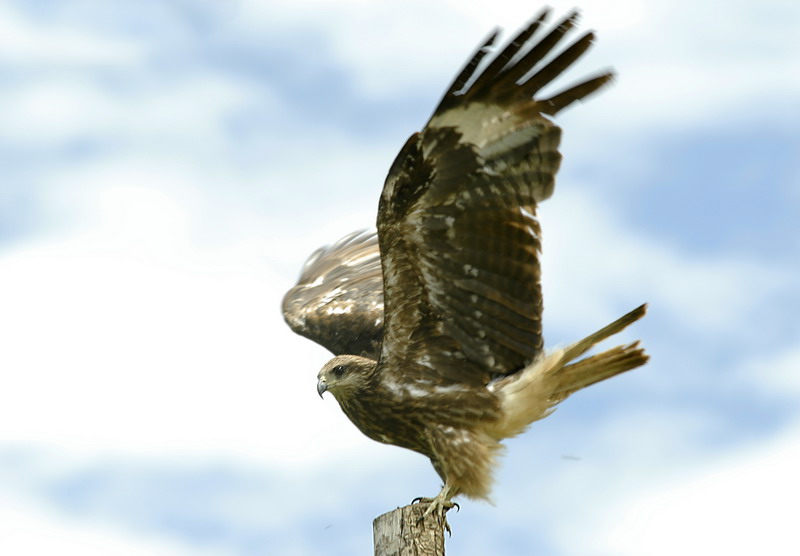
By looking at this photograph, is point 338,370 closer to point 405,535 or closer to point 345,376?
point 345,376

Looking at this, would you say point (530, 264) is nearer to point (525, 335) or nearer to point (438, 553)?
point (525, 335)

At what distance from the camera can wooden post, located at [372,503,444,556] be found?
5.84 metres

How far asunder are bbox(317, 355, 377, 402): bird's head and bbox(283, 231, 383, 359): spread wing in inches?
39.4

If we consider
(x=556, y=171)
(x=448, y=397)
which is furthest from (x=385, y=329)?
(x=556, y=171)

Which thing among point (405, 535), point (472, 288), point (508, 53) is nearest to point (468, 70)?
point (508, 53)

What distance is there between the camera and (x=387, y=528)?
591 cm

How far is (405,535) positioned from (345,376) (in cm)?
147

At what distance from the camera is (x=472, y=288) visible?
6.57 metres

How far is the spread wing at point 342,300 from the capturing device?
8.40m

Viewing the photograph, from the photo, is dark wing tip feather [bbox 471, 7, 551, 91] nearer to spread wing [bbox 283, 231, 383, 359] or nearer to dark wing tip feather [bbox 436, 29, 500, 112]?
dark wing tip feather [bbox 436, 29, 500, 112]

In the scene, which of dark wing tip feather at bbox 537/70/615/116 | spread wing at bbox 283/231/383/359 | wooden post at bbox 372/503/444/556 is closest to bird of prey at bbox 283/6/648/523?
dark wing tip feather at bbox 537/70/615/116

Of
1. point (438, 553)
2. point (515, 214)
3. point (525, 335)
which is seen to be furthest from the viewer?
point (525, 335)

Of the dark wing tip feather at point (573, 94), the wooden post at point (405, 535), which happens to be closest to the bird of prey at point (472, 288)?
the dark wing tip feather at point (573, 94)

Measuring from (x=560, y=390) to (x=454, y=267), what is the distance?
1096mm
